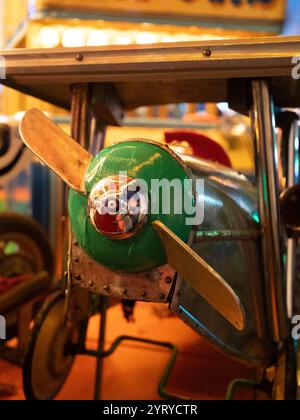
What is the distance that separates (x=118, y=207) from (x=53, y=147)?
234mm

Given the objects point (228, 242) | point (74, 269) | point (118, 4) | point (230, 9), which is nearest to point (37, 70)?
point (74, 269)

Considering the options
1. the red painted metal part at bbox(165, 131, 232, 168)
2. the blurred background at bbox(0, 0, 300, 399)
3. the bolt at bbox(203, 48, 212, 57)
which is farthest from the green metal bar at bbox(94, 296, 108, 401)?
the blurred background at bbox(0, 0, 300, 399)

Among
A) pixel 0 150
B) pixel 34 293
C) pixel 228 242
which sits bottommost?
pixel 34 293

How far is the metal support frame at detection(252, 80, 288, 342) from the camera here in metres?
0.97

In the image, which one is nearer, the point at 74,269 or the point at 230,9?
the point at 74,269

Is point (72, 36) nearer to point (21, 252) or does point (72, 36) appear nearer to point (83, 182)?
point (21, 252)

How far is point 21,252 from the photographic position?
5.29 feet

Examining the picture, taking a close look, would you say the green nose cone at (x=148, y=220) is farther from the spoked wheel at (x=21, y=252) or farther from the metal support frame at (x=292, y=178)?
the spoked wheel at (x=21, y=252)

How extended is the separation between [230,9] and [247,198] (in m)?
2.60

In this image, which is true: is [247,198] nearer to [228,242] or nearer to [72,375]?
[228,242]

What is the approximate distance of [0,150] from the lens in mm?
1631

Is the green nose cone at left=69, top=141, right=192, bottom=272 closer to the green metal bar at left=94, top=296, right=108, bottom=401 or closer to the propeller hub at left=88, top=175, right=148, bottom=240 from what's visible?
the propeller hub at left=88, top=175, right=148, bottom=240

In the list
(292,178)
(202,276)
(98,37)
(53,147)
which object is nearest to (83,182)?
(53,147)

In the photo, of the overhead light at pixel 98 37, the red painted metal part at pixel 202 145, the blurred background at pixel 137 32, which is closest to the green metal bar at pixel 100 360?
the red painted metal part at pixel 202 145
